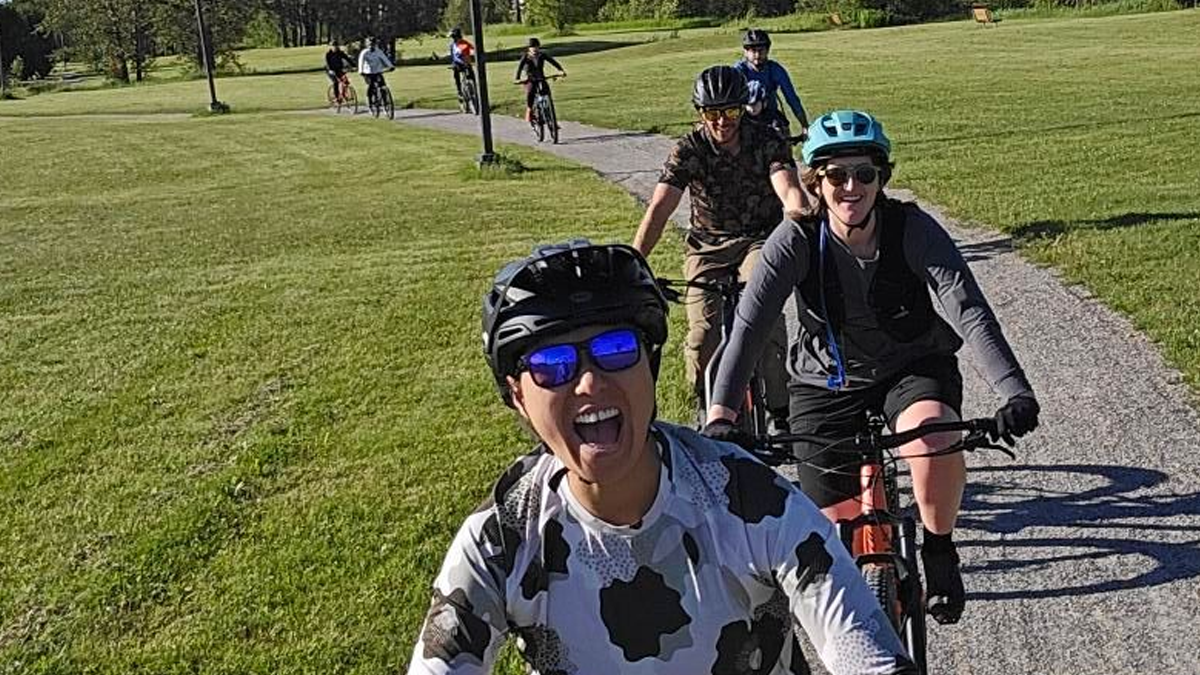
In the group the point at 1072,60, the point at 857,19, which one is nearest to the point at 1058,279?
the point at 1072,60

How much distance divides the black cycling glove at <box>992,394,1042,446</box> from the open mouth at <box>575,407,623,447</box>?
1.54 metres

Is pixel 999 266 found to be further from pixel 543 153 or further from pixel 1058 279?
pixel 543 153

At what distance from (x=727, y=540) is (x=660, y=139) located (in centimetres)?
2239

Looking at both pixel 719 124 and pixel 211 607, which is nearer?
pixel 211 607

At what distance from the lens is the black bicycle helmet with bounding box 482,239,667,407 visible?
Result: 2.21 meters

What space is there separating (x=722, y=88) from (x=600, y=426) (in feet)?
12.4

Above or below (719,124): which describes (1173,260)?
below

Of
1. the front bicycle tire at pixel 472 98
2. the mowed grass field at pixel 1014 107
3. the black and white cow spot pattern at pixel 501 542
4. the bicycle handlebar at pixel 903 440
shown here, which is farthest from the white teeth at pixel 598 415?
the front bicycle tire at pixel 472 98

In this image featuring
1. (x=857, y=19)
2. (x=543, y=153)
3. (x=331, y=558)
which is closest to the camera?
(x=331, y=558)

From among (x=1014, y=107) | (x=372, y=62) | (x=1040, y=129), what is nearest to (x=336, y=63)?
(x=372, y=62)

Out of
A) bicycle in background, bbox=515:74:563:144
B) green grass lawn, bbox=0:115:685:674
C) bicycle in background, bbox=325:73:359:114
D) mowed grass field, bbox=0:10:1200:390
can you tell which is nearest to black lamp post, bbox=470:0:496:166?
green grass lawn, bbox=0:115:685:674

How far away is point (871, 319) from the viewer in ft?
13.4

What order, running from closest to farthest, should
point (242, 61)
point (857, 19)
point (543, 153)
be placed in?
point (543, 153) < point (857, 19) < point (242, 61)

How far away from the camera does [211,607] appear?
5.36m
